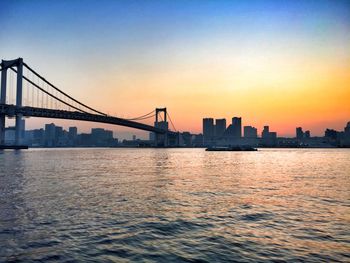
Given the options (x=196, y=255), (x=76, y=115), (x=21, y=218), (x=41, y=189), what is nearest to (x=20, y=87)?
(x=76, y=115)

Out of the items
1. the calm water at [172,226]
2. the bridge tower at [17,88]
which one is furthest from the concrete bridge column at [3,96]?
the calm water at [172,226]

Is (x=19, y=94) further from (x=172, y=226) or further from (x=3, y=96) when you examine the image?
(x=172, y=226)

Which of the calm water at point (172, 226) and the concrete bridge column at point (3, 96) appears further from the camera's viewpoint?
the concrete bridge column at point (3, 96)

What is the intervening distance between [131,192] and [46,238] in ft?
30.5

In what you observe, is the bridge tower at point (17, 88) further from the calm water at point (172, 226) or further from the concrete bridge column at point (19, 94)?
the calm water at point (172, 226)

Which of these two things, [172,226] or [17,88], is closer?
[172,226]

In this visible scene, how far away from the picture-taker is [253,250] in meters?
8.24

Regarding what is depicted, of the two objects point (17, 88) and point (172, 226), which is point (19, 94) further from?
point (172, 226)

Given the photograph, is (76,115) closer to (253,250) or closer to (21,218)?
(21,218)

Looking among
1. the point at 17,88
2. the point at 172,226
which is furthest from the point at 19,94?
the point at 172,226

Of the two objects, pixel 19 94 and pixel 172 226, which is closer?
pixel 172 226

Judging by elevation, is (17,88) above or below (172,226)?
above

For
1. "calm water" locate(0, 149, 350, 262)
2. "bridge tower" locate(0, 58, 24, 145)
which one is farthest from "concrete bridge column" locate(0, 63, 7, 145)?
"calm water" locate(0, 149, 350, 262)

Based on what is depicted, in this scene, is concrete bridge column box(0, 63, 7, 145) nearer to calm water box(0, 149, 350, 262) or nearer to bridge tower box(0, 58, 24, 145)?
bridge tower box(0, 58, 24, 145)
